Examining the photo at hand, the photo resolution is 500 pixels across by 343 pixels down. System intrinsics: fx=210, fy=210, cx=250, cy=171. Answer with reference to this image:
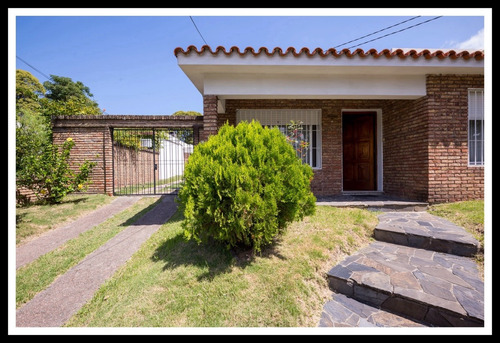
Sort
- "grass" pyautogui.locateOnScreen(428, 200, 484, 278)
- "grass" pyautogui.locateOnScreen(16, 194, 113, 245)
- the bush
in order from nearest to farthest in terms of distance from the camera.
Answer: the bush, "grass" pyautogui.locateOnScreen(428, 200, 484, 278), "grass" pyautogui.locateOnScreen(16, 194, 113, 245)

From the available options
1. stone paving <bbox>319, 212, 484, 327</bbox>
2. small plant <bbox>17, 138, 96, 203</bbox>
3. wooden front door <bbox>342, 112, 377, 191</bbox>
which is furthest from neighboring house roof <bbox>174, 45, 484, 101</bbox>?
small plant <bbox>17, 138, 96, 203</bbox>

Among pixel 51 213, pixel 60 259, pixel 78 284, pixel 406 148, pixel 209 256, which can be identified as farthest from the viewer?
pixel 406 148

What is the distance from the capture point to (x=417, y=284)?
7.70ft

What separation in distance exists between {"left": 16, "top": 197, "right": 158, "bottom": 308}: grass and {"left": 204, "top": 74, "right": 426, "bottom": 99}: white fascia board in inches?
142

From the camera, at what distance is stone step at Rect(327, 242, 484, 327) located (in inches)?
79.0

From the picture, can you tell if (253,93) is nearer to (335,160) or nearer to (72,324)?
(335,160)

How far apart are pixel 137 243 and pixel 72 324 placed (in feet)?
4.98

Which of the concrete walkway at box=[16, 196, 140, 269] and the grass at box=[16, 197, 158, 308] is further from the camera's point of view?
the concrete walkway at box=[16, 196, 140, 269]

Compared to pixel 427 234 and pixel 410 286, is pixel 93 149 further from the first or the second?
pixel 427 234

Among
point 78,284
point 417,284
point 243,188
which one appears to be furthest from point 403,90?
point 78,284

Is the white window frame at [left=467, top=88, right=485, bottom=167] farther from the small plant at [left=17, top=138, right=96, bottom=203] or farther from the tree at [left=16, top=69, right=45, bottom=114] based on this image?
the tree at [left=16, top=69, right=45, bottom=114]

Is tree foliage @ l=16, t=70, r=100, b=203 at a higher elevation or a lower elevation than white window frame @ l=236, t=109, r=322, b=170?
lower

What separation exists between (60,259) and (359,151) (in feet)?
26.5

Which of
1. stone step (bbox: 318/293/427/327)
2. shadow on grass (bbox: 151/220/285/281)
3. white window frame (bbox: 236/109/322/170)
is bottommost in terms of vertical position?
stone step (bbox: 318/293/427/327)
